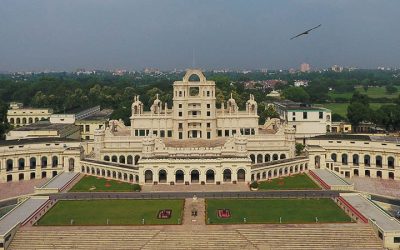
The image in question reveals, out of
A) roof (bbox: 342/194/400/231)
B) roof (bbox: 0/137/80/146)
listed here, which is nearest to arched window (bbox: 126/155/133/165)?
roof (bbox: 0/137/80/146)

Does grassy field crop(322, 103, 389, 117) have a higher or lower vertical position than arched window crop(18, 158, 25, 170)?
higher

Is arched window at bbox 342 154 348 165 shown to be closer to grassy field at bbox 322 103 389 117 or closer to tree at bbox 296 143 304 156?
tree at bbox 296 143 304 156

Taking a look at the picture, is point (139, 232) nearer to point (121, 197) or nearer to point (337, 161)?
point (121, 197)

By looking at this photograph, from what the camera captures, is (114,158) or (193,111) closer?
(114,158)

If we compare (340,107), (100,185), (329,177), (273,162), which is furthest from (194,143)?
(340,107)

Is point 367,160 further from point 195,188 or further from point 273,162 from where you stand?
point 195,188

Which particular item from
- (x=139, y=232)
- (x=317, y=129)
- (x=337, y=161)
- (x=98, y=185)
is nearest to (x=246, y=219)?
(x=139, y=232)

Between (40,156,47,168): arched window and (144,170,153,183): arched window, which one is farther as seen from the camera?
(40,156,47,168): arched window
